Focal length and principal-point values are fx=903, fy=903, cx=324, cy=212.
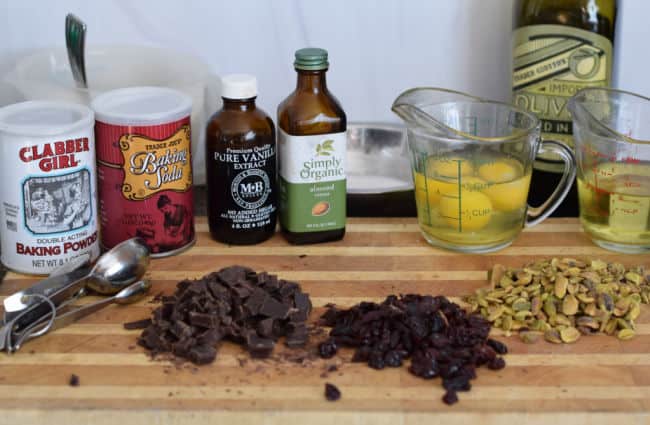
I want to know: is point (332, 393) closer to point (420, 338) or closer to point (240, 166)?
point (420, 338)

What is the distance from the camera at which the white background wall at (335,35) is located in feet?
4.66

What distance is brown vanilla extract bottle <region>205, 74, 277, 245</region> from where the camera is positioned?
116 cm

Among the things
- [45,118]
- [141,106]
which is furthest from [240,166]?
[45,118]

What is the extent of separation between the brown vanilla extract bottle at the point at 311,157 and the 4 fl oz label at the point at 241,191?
3 centimetres

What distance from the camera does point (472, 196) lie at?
3.89 ft

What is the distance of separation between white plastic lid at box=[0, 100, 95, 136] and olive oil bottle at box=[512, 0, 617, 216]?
24.2 inches

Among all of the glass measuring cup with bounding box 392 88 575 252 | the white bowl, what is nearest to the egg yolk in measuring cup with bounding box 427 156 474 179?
the glass measuring cup with bounding box 392 88 575 252

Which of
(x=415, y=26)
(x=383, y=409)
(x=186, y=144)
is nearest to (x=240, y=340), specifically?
(x=383, y=409)

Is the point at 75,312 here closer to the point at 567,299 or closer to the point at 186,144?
the point at 186,144

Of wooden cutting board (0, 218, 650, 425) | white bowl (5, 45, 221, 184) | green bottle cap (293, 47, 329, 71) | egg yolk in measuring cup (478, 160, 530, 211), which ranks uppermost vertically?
green bottle cap (293, 47, 329, 71)

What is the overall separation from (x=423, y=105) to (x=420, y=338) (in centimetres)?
41

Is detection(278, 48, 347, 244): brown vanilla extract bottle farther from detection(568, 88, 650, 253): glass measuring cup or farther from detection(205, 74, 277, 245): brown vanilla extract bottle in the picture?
detection(568, 88, 650, 253): glass measuring cup

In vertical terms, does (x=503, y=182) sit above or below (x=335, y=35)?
below

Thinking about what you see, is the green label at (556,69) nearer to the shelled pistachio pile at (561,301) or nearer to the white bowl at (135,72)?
the shelled pistachio pile at (561,301)
